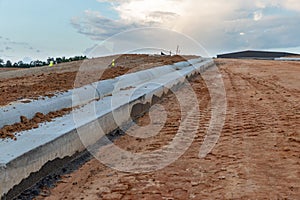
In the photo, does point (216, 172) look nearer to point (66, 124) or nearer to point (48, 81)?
point (66, 124)

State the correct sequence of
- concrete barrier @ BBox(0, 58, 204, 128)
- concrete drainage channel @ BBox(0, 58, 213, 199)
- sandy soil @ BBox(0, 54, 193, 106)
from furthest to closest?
sandy soil @ BBox(0, 54, 193, 106) → concrete barrier @ BBox(0, 58, 204, 128) → concrete drainage channel @ BBox(0, 58, 213, 199)

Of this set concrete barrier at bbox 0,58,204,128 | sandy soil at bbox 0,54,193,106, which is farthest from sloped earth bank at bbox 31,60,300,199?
sandy soil at bbox 0,54,193,106

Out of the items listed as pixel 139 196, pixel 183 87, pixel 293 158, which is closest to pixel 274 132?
pixel 293 158

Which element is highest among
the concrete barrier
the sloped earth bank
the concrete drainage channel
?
the concrete barrier

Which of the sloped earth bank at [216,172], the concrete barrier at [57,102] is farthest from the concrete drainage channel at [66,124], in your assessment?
the sloped earth bank at [216,172]

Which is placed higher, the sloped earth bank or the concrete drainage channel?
the concrete drainage channel

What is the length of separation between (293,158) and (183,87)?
7012 mm

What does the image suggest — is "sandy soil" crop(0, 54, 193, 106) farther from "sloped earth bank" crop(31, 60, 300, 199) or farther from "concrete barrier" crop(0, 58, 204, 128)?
"sloped earth bank" crop(31, 60, 300, 199)

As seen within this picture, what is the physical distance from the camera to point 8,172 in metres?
2.88

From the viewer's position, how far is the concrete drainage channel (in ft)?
10.0

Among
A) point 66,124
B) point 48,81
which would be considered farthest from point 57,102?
point 48,81

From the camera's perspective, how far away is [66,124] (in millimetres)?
4305

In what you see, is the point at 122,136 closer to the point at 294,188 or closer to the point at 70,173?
the point at 70,173

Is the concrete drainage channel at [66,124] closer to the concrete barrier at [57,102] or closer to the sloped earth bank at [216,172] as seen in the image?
the concrete barrier at [57,102]
